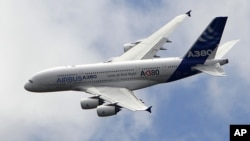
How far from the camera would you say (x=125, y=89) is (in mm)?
112625

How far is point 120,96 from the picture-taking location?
10950 cm

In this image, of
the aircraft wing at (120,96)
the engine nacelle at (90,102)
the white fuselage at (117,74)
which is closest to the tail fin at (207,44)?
the white fuselage at (117,74)

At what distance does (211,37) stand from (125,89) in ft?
59.5

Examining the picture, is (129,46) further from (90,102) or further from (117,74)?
(90,102)

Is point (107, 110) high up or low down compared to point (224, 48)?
down

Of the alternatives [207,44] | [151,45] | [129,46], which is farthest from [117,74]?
[207,44]

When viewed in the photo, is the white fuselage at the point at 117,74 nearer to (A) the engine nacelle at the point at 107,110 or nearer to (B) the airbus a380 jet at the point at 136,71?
(B) the airbus a380 jet at the point at 136,71

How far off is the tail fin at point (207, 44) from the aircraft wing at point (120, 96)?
43.8ft

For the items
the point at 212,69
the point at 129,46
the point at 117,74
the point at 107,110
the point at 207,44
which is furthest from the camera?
the point at 129,46

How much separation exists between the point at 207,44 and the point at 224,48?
20.7ft

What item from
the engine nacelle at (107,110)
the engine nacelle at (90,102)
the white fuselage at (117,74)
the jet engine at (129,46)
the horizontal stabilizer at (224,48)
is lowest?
the engine nacelle at (107,110)

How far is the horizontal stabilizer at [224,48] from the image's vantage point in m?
116

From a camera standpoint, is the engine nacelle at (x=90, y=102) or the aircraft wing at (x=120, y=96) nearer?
the aircraft wing at (x=120, y=96)

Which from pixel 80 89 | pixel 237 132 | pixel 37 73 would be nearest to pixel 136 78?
pixel 80 89
